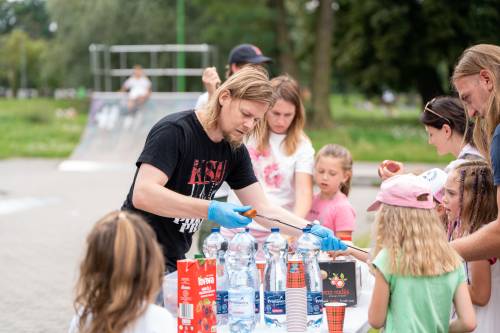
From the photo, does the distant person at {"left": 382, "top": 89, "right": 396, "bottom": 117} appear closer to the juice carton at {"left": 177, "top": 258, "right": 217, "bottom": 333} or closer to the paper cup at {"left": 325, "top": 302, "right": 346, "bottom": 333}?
the paper cup at {"left": 325, "top": 302, "right": 346, "bottom": 333}

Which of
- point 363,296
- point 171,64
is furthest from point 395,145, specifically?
point 363,296

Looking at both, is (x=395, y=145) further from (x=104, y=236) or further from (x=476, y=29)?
(x=104, y=236)

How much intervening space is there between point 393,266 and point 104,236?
1091mm

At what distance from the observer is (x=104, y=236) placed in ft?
8.87

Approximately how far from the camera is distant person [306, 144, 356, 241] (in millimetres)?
5082

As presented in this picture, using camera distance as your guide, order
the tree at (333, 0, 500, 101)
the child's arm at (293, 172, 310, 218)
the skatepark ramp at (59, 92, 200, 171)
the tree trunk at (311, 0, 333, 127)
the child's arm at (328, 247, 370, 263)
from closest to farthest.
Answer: the child's arm at (328, 247, 370, 263)
the child's arm at (293, 172, 310, 218)
the skatepark ramp at (59, 92, 200, 171)
the tree trunk at (311, 0, 333, 127)
the tree at (333, 0, 500, 101)

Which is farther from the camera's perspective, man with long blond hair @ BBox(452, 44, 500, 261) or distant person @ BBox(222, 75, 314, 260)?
distant person @ BBox(222, 75, 314, 260)

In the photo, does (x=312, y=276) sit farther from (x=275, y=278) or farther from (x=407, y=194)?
(x=407, y=194)

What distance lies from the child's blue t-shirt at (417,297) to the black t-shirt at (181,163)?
986 millimetres

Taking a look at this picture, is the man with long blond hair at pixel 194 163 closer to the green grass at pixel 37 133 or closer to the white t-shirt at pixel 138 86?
the white t-shirt at pixel 138 86

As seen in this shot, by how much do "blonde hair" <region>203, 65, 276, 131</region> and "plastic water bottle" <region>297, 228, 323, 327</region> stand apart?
0.64 metres

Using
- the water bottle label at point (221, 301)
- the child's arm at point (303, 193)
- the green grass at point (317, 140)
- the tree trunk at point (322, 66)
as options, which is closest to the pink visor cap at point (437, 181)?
the child's arm at point (303, 193)

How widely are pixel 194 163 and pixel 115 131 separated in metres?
16.5

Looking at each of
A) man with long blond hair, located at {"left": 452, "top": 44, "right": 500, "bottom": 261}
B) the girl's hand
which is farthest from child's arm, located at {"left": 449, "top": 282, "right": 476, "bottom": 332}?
the girl's hand
